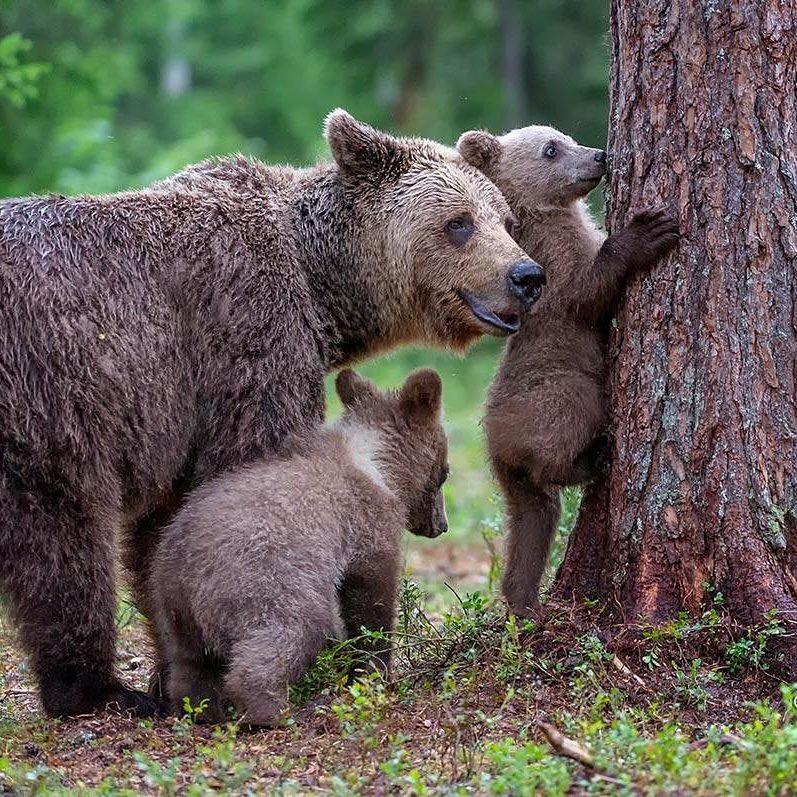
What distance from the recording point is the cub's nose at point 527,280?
6.33m

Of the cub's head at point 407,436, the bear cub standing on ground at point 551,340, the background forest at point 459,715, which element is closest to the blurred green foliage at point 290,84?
the background forest at point 459,715

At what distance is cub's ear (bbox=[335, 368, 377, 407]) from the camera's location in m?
6.67

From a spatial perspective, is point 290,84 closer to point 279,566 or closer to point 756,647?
point 279,566

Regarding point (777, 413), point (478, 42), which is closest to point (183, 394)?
point (777, 413)

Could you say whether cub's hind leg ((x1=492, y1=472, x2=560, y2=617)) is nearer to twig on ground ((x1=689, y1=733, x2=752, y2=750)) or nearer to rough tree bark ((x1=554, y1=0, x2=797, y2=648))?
rough tree bark ((x1=554, y1=0, x2=797, y2=648))

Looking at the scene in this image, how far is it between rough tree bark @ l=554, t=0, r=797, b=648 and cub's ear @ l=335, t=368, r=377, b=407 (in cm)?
143

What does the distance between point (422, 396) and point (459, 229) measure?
2.86 feet

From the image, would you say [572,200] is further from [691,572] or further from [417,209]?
[691,572]

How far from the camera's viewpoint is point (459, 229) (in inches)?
265

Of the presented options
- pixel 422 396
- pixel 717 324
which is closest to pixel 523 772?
pixel 717 324

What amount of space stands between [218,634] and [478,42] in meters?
19.1

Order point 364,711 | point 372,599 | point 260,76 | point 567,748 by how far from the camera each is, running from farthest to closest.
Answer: point 260,76, point 372,599, point 364,711, point 567,748

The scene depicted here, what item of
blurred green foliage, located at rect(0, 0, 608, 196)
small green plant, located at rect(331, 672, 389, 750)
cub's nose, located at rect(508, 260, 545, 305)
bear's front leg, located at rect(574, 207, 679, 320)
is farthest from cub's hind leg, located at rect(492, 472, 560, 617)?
blurred green foliage, located at rect(0, 0, 608, 196)

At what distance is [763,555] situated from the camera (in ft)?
18.4
